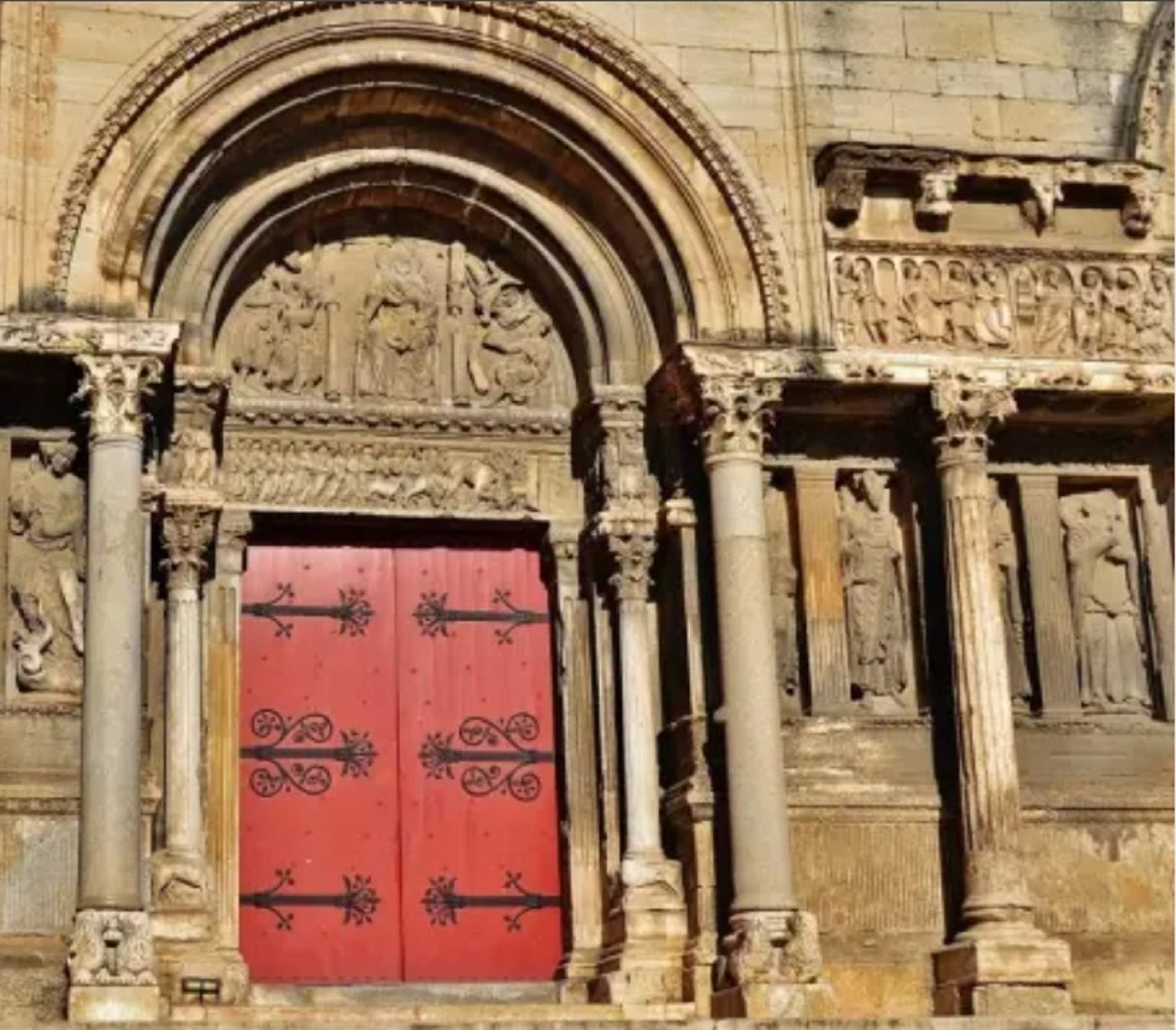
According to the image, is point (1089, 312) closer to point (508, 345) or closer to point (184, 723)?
point (508, 345)

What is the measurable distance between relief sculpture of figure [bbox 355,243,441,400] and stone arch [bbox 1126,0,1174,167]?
4251 millimetres

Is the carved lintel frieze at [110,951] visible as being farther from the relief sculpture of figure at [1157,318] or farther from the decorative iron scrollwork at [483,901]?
the relief sculpture of figure at [1157,318]

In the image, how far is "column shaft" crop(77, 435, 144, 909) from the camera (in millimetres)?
10680

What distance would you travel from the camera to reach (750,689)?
1171cm

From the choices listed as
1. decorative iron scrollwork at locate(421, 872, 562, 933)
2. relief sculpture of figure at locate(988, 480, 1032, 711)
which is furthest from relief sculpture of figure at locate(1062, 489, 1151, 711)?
decorative iron scrollwork at locate(421, 872, 562, 933)

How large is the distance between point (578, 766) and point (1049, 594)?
2909mm

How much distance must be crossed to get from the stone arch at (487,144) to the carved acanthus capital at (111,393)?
0.51m

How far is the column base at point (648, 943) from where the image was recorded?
38.2ft

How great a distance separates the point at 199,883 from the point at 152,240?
343 centimetres

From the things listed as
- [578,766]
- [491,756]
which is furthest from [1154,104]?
[491,756]

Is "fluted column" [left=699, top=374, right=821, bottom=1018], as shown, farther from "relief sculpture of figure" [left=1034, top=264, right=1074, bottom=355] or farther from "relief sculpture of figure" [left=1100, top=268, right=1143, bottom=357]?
"relief sculpture of figure" [left=1100, top=268, right=1143, bottom=357]

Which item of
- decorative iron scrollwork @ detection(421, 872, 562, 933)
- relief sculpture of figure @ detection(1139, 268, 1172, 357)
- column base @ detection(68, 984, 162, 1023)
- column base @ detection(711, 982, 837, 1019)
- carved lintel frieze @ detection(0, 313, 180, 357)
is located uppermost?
relief sculpture of figure @ detection(1139, 268, 1172, 357)

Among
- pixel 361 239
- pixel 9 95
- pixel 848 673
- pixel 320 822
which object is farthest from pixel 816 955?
pixel 9 95

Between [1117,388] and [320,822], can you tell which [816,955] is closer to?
[320,822]
